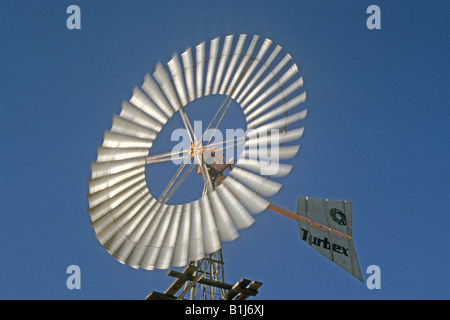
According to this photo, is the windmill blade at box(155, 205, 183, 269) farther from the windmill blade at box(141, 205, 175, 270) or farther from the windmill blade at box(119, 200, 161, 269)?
the windmill blade at box(119, 200, 161, 269)

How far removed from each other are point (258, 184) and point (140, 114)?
7.06 meters

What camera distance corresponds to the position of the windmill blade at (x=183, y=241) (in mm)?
16594

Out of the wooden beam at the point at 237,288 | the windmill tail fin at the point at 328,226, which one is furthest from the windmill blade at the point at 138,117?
the wooden beam at the point at 237,288

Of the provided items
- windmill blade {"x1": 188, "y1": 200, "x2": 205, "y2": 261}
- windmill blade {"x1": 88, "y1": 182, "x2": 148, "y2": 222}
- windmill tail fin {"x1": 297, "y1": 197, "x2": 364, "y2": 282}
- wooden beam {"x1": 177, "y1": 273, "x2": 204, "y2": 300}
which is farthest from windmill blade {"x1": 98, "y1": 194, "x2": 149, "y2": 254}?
windmill tail fin {"x1": 297, "y1": 197, "x2": 364, "y2": 282}

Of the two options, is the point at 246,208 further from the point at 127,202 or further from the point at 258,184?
the point at 127,202

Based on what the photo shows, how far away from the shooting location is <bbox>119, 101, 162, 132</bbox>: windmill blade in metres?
21.2

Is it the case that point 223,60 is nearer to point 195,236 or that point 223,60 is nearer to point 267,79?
point 267,79

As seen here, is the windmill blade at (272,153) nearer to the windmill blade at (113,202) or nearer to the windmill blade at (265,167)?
the windmill blade at (265,167)

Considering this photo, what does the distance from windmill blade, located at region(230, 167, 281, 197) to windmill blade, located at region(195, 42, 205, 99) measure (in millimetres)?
4949

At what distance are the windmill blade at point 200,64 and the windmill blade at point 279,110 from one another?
3009 mm

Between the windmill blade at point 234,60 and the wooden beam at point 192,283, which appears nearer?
the wooden beam at point 192,283

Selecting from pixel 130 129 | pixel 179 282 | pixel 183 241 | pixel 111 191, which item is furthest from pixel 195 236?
pixel 130 129

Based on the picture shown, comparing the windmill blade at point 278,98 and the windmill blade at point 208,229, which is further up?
the windmill blade at point 278,98
